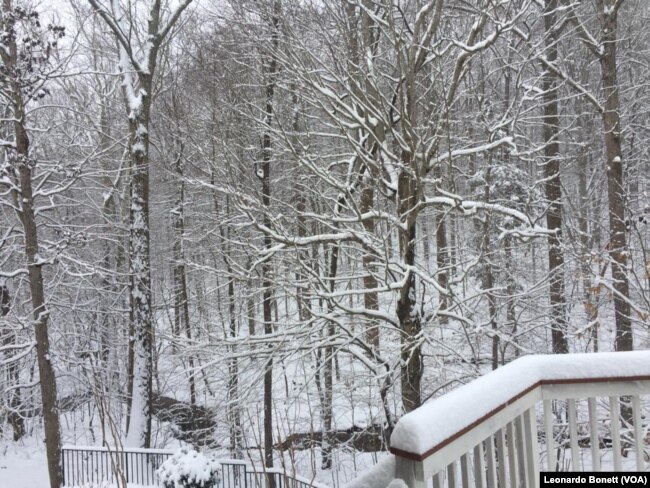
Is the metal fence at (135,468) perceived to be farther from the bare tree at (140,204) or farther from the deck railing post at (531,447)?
the deck railing post at (531,447)

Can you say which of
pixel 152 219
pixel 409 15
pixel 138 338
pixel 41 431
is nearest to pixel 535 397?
pixel 409 15

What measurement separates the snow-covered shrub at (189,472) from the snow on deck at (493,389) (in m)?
6.95

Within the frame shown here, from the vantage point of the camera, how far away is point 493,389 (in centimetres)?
169

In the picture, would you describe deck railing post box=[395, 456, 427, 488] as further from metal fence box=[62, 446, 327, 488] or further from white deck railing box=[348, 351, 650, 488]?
metal fence box=[62, 446, 327, 488]

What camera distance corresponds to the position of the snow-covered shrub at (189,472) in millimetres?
7633

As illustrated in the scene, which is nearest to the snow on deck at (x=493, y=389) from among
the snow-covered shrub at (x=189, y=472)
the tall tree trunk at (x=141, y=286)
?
the snow-covered shrub at (x=189, y=472)

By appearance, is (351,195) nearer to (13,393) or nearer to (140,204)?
(140,204)

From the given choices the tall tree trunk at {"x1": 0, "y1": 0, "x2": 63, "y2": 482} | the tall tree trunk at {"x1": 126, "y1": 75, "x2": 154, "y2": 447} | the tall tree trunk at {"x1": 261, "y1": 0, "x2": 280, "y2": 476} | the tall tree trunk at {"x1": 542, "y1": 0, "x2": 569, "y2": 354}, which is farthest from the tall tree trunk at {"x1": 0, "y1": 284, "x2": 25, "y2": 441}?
the tall tree trunk at {"x1": 542, "y1": 0, "x2": 569, "y2": 354}

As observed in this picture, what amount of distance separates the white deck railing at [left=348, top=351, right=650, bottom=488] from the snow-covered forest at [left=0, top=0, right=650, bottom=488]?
793 mm

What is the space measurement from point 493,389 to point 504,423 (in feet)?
0.50

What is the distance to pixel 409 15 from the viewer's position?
26.1 feet

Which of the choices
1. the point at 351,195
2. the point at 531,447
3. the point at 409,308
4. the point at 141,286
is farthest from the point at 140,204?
the point at 531,447

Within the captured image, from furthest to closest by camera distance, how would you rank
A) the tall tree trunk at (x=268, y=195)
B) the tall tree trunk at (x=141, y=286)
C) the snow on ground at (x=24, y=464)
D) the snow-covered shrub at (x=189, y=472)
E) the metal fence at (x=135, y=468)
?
the snow on ground at (x=24, y=464), the tall tree trunk at (x=141, y=286), the metal fence at (x=135, y=468), the snow-covered shrub at (x=189, y=472), the tall tree trunk at (x=268, y=195)

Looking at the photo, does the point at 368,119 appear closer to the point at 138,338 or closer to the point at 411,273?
the point at 411,273
